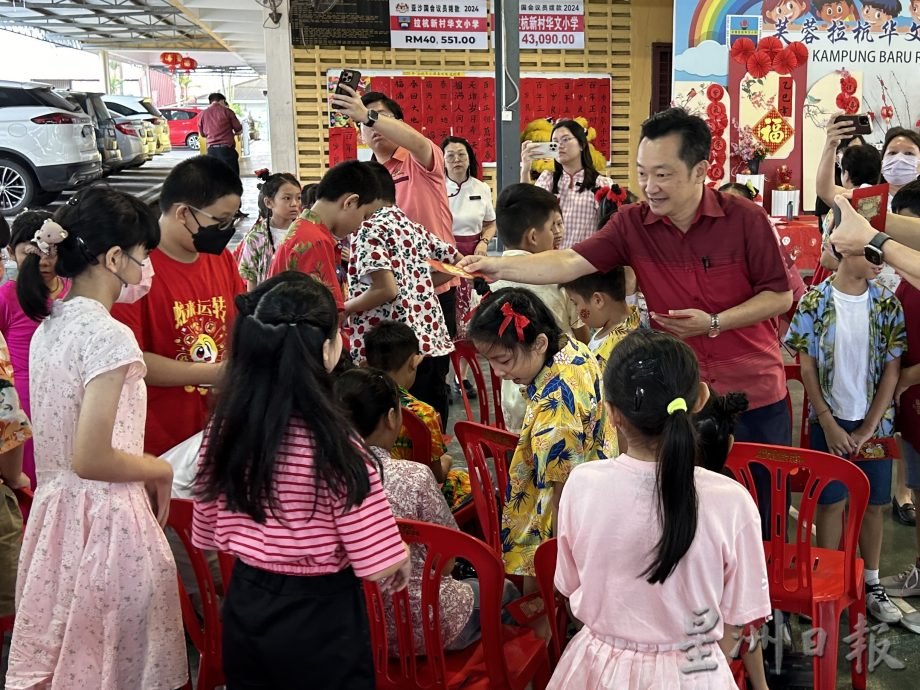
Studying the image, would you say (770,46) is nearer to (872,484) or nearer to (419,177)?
(419,177)

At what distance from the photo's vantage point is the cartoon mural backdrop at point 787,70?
8.05 metres

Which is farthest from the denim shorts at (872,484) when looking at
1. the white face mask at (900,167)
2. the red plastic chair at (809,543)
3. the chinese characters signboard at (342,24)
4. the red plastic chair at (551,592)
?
the chinese characters signboard at (342,24)

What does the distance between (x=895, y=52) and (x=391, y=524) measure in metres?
8.39

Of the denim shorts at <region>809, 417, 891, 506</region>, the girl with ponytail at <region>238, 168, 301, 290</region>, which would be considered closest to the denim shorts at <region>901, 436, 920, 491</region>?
the denim shorts at <region>809, 417, 891, 506</region>

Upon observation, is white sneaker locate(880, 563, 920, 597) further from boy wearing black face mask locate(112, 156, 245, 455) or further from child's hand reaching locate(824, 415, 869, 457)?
boy wearing black face mask locate(112, 156, 245, 455)

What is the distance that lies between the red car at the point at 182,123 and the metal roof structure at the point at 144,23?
193 centimetres

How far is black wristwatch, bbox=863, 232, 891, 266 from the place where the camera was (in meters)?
2.29

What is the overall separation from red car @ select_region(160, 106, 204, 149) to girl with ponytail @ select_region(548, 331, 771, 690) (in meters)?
27.7

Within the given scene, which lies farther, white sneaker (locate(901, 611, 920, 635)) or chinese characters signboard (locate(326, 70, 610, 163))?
chinese characters signboard (locate(326, 70, 610, 163))

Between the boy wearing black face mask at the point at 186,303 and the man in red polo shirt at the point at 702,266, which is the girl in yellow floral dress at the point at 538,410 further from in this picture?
the boy wearing black face mask at the point at 186,303

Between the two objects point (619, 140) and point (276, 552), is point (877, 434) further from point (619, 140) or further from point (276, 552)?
point (619, 140)

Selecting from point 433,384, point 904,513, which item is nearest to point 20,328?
point 433,384

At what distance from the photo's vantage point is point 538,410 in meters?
2.16

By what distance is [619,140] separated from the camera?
10.2 m
